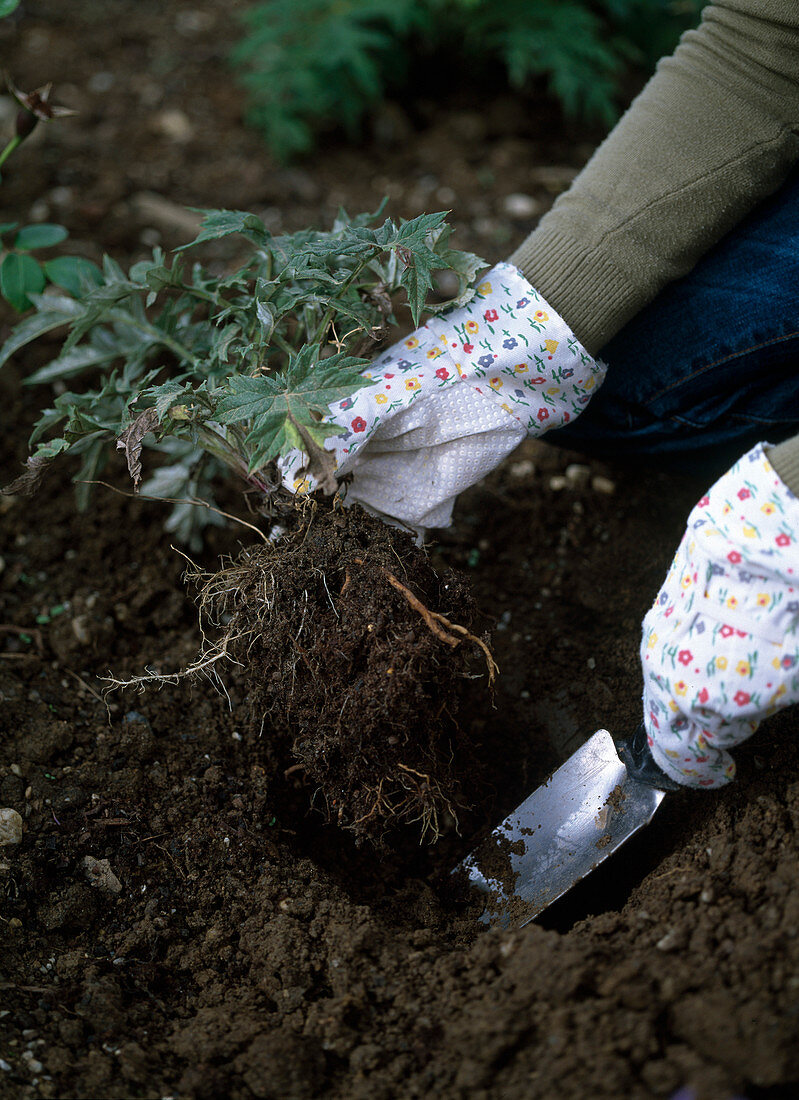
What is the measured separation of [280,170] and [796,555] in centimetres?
241

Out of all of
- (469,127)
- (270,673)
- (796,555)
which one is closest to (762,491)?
(796,555)

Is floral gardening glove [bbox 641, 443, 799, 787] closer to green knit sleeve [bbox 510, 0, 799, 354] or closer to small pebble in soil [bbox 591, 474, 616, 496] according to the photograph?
green knit sleeve [bbox 510, 0, 799, 354]

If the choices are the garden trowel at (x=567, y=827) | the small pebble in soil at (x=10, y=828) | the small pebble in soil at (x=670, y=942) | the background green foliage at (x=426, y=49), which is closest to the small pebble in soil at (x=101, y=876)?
the small pebble in soil at (x=10, y=828)

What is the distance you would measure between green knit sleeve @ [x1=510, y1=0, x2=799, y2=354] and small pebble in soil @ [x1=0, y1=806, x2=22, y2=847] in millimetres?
1270

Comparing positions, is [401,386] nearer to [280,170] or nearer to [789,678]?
[789,678]

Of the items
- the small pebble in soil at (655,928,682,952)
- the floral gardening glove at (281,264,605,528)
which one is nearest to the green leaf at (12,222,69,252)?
the floral gardening glove at (281,264,605,528)

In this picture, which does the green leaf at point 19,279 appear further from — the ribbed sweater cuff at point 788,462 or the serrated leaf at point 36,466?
the ribbed sweater cuff at point 788,462

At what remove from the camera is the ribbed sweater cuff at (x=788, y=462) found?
1.10 meters

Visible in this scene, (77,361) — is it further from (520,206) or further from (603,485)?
(520,206)

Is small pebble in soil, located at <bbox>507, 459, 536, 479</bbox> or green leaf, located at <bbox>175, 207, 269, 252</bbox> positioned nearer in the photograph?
green leaf, located at <bbox>175, 207, 269, 252</bbox>

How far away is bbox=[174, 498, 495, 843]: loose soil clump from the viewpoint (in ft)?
4.21

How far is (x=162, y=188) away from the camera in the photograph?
277 cm

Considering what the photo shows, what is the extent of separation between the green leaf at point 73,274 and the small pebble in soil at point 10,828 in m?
1.01

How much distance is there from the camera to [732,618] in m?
1.10
